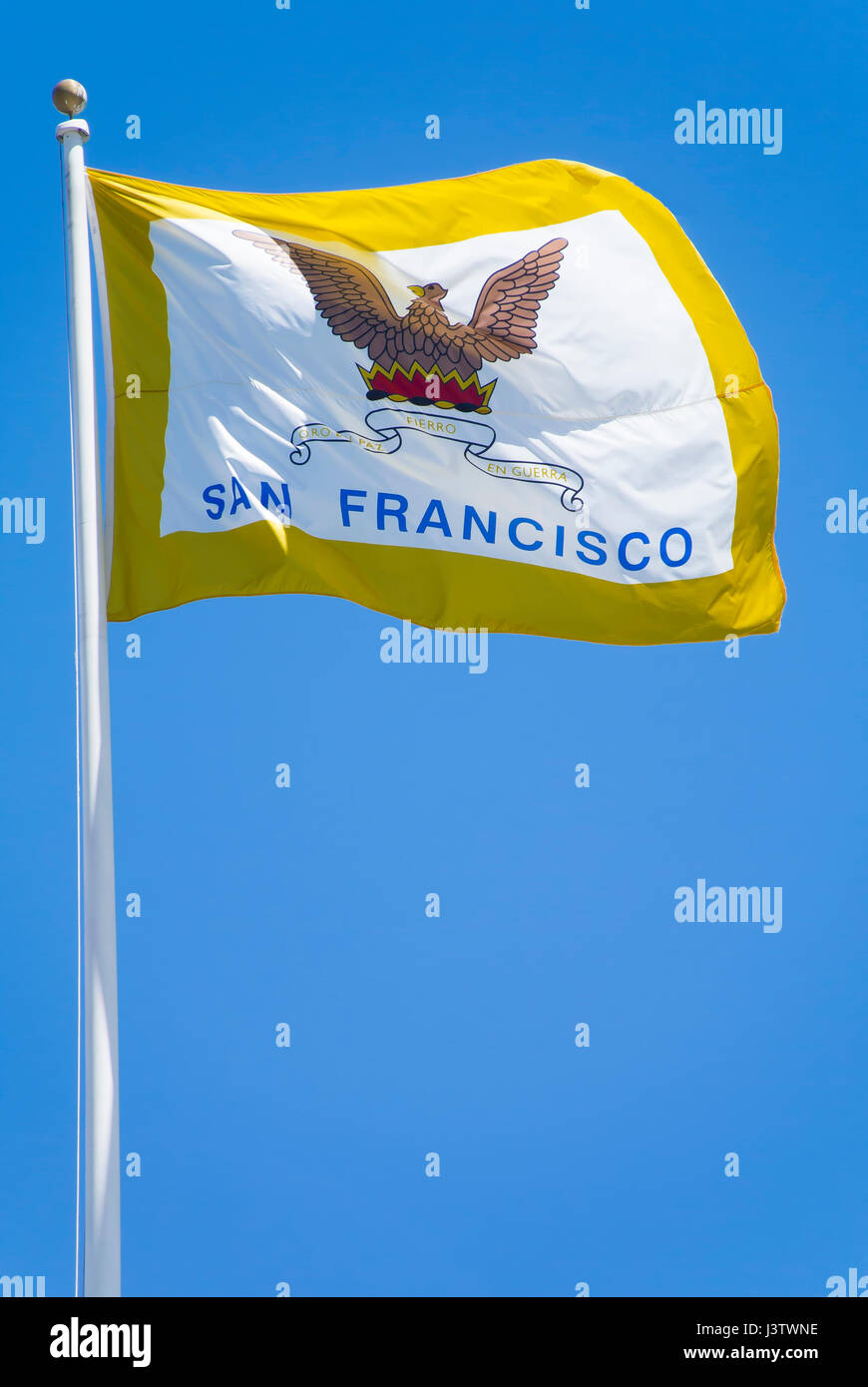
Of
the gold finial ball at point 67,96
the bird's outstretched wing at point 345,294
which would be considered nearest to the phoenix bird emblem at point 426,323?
the bird's outstretched wing at point 345,294

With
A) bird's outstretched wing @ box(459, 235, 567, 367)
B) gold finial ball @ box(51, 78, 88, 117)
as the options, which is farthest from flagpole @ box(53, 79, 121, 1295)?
bird's outstretched wing @ box(459, 235, 567, 367)

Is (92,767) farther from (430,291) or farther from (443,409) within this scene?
(430,291)

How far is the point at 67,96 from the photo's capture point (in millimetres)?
11719

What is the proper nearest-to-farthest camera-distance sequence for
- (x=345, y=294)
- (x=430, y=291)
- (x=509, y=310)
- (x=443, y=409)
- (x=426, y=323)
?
1. (x=345, y=294)
2. (x=443, y=409)
3. (x=426, y=323)
4. (x=430, y=291)
5. (x=509, y=310)

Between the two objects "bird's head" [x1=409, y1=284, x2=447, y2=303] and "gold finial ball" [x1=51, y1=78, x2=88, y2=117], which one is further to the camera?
"bird's head" [x1=409, y1=284, x2=447, y2=303]

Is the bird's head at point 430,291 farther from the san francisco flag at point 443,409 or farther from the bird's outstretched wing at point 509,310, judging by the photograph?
the bird's outstretched wing at point 509,310

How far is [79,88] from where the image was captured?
11.8 metres

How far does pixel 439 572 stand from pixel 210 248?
3121 mm

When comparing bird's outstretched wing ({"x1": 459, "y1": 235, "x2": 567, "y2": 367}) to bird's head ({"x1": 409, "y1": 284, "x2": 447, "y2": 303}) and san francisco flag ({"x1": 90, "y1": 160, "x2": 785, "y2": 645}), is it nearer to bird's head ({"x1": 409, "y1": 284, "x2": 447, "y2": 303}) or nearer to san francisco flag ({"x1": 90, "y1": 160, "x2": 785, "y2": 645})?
san francisco flag ({"x1": 90, "y1": 160, "x2": 785, "y2": 645})

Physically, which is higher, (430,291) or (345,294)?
(430,291)

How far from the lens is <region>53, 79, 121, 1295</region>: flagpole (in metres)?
10.3

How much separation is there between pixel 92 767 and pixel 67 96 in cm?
479

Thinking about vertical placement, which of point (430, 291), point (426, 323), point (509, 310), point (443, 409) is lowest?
point (443, 409)

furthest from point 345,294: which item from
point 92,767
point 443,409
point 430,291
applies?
point 92,767
